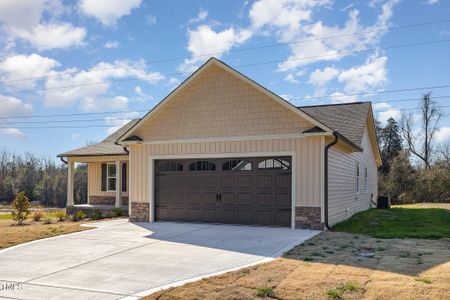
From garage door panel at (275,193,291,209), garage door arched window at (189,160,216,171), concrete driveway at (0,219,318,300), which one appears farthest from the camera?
garage door arched window at (189,160,216,171)

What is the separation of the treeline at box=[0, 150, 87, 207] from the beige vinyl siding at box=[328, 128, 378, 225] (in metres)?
24.9

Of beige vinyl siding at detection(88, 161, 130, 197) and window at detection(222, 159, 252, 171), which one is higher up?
window at detection(222, 159, 252, 171)

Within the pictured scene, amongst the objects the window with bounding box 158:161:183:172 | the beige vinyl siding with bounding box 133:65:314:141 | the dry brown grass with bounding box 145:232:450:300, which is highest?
the beige vinyl siding with bounding box 133:65:314:141

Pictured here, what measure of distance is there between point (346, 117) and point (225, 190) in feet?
26.6

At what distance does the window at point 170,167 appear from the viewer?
15.5 m

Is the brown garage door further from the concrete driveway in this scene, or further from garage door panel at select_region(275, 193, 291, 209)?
the concrete driveway

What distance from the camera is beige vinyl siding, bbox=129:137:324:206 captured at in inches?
520

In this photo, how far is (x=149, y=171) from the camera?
15.9 meters

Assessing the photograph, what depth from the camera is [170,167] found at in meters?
15.7

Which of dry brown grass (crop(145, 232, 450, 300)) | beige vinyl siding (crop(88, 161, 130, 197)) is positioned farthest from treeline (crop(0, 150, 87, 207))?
dry brown grass (crop(145, 232, 450, 300))

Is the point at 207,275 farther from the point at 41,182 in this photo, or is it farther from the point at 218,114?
the point at 41,182

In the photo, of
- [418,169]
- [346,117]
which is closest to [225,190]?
[346,117]

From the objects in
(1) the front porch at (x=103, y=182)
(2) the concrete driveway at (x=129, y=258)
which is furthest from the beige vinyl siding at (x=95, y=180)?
(2) the concrete driveway at (x=129, y=258)

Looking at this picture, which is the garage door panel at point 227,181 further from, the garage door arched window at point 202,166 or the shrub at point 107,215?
the shrub at point 107,215
